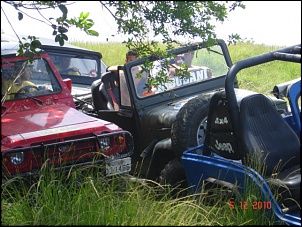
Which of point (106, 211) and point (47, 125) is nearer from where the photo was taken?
point (106, 211)

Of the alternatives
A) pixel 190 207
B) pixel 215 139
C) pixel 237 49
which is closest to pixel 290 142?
pixel 215 139

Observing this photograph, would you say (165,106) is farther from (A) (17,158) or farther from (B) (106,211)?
(B) (106,211)

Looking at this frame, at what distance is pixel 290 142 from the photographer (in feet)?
16.1

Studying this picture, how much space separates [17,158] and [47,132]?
0.39 m

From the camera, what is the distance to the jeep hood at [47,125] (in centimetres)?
589

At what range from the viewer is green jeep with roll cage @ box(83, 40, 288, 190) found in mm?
5902

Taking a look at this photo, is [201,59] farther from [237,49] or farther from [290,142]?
[237,49]

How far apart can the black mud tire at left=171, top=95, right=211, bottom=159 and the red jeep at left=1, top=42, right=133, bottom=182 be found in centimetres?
60

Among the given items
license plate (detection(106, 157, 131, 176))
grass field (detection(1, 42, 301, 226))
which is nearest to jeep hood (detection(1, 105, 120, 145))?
license plate (detection(106, 157, 131, 176))

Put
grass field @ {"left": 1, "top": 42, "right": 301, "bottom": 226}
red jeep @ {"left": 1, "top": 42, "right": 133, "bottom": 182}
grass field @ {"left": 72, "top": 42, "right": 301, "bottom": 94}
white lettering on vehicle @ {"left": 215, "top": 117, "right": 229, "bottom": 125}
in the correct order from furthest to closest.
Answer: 1. grass field @ {"left": 72, "top": 42, "right": 301, "bottom": 94}
2. red jeep @ {"left": 1, "top": 42, "right": 133, "bottom": 182}
3. white lettering on vehicle @ {"left": 215, "top": 117, "right": 229, "bottom": 125}
4. grass field @ {"left": 1, "top": 42, "right": 301, "bottom": 226}

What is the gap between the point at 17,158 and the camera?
577cm

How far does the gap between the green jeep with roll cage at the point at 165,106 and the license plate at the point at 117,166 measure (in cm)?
13

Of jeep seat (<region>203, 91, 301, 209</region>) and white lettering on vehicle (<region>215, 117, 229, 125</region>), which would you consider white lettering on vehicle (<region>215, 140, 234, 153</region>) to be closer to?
jeep seat (<region>203, 91, 301, 209</region>)

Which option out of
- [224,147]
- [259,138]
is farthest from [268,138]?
[224,147]
